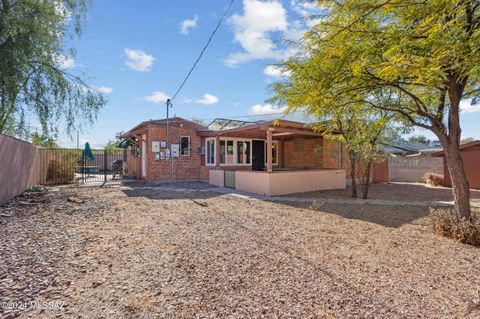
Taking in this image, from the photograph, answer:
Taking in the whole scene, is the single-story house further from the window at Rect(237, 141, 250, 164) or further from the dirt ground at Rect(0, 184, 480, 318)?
the dirt ground at Rect(0, 184, 480, 318)

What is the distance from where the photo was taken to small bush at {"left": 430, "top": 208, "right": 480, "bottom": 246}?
14.8ft

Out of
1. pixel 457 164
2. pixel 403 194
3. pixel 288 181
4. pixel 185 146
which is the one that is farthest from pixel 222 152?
pixel 457 164

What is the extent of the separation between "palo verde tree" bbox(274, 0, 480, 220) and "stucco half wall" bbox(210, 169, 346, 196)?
529cm

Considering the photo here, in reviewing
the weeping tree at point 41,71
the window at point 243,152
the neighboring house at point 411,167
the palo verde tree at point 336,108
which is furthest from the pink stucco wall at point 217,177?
the neighboring house at point 411,167

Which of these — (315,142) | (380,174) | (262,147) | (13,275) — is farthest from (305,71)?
(380,174)

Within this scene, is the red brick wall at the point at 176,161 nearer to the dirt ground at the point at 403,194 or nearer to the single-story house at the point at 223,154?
the single-story house at the point at 223,154

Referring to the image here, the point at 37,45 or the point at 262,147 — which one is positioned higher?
the point at 37,45

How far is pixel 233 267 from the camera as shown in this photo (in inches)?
139

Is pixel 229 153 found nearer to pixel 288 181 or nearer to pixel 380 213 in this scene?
pixel 288 181

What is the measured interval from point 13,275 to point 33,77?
321 inches

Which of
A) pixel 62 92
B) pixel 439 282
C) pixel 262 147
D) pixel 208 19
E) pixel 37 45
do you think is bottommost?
pixel 439 282

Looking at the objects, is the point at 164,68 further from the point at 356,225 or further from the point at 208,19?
the point at 356,225

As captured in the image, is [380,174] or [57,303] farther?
[380,174]

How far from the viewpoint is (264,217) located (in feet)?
21.4
